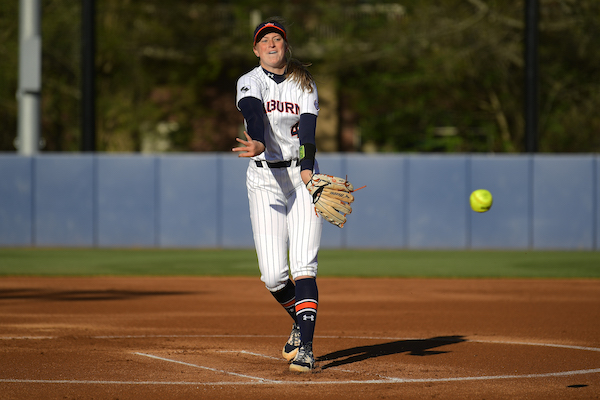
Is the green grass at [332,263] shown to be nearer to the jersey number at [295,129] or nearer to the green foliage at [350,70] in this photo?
the jersey number at [295,129]

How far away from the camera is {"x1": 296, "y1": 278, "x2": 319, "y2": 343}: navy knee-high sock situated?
19.1 feet

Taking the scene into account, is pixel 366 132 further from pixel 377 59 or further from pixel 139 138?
pixel 139 138

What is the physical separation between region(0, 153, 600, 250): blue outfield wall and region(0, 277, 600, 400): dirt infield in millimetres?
5731

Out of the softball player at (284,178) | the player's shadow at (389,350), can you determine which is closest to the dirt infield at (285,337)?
the player's shadow at (389,350)

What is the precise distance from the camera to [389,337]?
782 centimetres

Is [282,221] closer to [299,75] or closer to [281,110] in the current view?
[281,110]

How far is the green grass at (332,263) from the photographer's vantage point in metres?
14.1

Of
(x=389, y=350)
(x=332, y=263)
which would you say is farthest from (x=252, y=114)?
(x=332, y=263)

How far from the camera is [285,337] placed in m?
7.73

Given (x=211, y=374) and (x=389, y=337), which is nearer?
(x=211, y=374)

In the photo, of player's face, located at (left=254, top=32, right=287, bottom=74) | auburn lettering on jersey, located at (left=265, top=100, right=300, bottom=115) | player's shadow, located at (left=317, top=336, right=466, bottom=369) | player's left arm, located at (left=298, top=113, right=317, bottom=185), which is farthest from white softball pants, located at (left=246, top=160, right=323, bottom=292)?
player's shadow, located at (left=317, top=336, right=466, bottom=369)

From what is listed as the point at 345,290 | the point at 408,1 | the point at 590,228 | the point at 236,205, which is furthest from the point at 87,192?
the point at 408,1

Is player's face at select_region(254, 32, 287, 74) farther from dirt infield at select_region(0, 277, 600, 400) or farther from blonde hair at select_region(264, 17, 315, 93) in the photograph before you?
dirt infield at select_region(0, 277, 600, 400)

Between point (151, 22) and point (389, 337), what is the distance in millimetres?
21993
